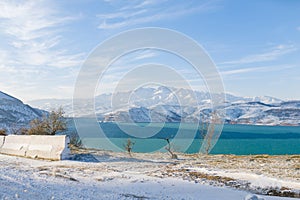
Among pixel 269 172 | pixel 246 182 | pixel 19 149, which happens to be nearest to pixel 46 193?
pixel 246 182

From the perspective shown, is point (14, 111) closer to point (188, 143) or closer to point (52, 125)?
point (188, 143)

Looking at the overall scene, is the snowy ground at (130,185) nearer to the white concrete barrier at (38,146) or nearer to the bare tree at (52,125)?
the white concrete barrier at (38,146)

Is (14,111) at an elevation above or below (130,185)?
above

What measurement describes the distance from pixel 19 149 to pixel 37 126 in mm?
11854

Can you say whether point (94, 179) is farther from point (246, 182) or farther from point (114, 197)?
point (246, 182)

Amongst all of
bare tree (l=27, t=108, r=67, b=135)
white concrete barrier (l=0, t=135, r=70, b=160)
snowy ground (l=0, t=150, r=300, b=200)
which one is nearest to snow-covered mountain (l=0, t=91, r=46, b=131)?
bare tree (l=27, t=108, r=67, b=135)

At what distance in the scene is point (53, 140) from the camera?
21.0 m

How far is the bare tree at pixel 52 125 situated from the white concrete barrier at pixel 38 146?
8955 mm

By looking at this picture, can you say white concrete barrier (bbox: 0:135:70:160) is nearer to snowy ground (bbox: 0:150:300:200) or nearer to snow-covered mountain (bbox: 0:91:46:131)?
snowy ground (bbox: 0:150:300:200)

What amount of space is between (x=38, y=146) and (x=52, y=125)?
12.8 meters

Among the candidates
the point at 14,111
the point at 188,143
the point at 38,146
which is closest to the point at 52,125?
the point at 38,146

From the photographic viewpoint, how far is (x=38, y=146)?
2180cm

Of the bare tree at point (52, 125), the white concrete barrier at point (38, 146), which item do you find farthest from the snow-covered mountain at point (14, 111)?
the white concrete barrier at point (38, 146)

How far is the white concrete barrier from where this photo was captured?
2042cm
